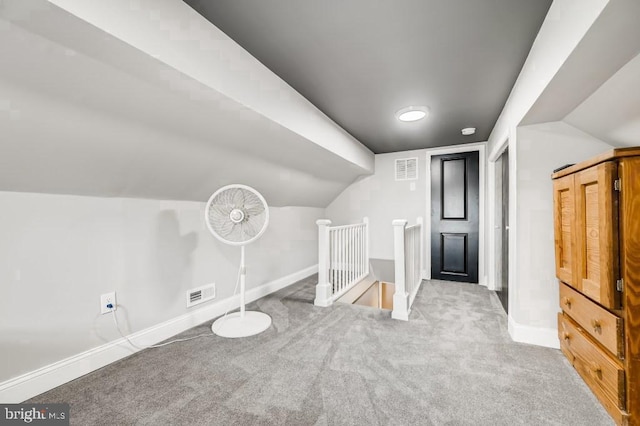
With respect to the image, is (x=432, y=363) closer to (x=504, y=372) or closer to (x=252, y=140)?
(x=504, y=372)

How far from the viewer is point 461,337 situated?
2127mm

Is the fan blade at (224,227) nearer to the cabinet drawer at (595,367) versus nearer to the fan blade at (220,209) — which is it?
the fan blade at (220,209)

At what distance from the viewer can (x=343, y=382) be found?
5.11ft

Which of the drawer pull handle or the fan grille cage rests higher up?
the fan grille cage

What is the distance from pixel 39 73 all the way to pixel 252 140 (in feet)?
3.93

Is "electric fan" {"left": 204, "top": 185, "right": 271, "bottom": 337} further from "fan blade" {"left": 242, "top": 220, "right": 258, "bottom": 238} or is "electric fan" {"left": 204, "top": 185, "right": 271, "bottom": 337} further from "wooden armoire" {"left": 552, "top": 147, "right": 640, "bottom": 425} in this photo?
"wooden armoire" {"left": 552, "top": 147, "right": 640, "bottom": 425}

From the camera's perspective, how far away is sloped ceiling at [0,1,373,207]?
3.30 feet

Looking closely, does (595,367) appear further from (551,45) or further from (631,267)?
(551,45)

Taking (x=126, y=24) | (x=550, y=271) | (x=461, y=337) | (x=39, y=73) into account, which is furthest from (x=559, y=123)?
(x=39, y=73)

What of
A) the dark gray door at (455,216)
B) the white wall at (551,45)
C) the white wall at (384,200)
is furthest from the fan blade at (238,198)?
the dark gray door at (455,216)

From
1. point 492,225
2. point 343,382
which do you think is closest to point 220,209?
point 343,382

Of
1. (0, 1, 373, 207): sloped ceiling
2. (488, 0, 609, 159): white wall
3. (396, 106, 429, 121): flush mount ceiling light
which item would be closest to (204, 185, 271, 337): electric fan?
(0, 1, 373, 207): sloped ceiling

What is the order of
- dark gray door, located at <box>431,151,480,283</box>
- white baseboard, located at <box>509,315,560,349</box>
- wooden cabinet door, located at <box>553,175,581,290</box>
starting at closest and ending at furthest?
wooden cabinet door, located at <box>553,175,581,290</box>
white baseboard, located at <box>509,315,560,349</box>
dark gray door, located at <box>431,151,480,283</box>

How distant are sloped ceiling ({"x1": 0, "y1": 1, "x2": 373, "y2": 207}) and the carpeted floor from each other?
124 cm
